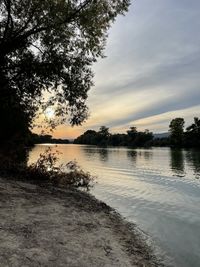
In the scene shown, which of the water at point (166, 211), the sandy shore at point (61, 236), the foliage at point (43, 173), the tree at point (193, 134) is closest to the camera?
the sandy shore at point (61, 236)

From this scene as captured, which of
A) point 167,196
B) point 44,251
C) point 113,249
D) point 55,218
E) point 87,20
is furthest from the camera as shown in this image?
point 167,196

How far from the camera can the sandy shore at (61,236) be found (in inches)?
392

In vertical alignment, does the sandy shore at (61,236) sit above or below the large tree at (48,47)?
below

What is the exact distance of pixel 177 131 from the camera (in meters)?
184

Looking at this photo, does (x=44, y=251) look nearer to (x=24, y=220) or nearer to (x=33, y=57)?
(x=24, y=220)

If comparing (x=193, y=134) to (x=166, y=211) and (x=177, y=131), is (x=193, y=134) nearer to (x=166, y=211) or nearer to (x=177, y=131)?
(x=177, y=131)

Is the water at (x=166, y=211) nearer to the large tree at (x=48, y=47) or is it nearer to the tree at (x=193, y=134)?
the large tree at (x=48, y=47)

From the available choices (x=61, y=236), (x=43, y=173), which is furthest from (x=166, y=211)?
(x=61, y=236)

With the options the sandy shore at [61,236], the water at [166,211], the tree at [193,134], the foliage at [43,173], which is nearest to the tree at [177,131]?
the tree at [193,134]

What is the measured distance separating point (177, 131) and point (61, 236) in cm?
17593

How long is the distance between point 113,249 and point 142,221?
820cm

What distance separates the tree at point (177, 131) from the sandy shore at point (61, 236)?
166913 millimetres

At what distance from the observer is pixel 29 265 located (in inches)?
356

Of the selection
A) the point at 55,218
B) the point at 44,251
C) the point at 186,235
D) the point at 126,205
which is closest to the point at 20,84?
the point at 126,205
